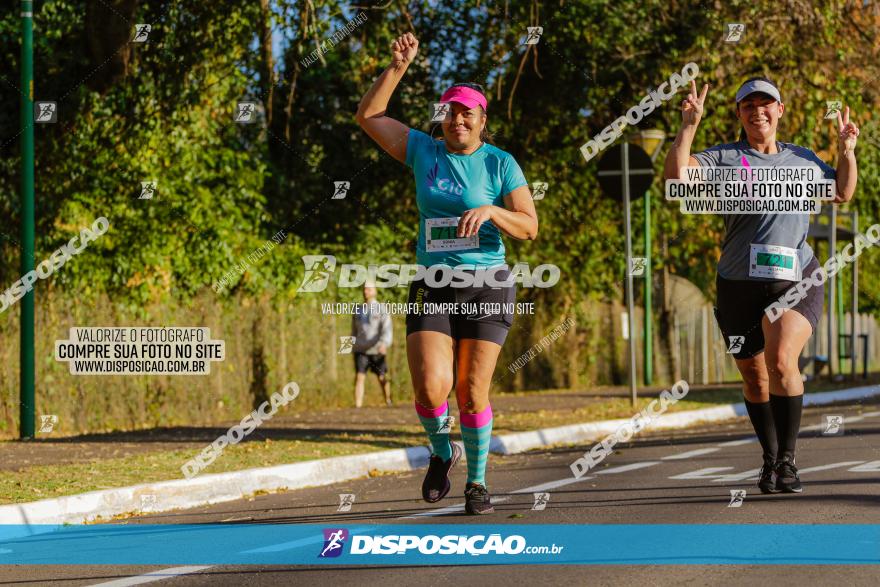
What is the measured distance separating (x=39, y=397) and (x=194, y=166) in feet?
15.1

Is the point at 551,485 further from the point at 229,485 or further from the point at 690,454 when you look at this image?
the point at 690,454

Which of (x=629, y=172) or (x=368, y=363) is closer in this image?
(x=629, y=172)

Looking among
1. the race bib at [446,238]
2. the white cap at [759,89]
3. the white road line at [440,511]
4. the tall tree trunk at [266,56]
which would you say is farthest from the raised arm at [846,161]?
the tall tree trunk at [266,56]

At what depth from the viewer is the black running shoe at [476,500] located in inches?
290

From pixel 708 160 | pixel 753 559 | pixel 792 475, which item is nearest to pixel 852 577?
pixel 753 559

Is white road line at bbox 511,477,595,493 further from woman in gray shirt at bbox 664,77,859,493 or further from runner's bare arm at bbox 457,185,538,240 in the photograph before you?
runner's bare arm at bbox 457,185,538,240

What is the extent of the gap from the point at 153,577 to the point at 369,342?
1210cm

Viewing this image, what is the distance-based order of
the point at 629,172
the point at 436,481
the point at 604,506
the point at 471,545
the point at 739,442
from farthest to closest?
the point at 629,172 < the point at 739,442 < the point at 604,506 < the point at 436,481 < the point at 471,545

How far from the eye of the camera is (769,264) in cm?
756

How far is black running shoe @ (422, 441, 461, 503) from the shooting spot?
729cm

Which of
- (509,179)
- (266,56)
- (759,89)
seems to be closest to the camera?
(509,179)

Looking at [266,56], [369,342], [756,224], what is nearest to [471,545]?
[756,224]

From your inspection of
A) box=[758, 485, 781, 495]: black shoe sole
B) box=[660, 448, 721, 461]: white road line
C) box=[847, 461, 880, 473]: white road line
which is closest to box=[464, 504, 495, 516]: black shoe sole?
box=[758, 485, 781, 495]: black shoe sole

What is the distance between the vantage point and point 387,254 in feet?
69.6
